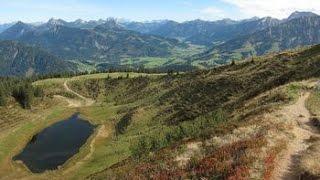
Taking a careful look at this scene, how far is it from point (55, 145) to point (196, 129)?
68.3 m

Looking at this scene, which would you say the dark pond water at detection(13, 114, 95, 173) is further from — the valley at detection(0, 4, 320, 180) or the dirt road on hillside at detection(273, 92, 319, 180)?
the dirt road on hillside at detection(273, 92, 319, 180)

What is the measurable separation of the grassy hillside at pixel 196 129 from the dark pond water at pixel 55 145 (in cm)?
353

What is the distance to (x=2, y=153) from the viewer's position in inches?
5098

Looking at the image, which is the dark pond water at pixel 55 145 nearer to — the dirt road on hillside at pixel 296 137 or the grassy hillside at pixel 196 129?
the grassy hillside at pixel 196 129

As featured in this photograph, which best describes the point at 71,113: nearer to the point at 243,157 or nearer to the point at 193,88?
the point at 193,88

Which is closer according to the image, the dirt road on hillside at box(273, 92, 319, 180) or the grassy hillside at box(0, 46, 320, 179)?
the dirt road on hillside at box(273, 92, 319, 180)

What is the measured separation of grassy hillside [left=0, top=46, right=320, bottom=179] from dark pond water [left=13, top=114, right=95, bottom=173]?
139 inches

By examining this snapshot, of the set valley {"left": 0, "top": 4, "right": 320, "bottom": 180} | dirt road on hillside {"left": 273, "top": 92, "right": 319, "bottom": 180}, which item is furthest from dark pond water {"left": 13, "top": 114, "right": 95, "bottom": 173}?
dirt road on hillside {"left": 273, "top": 92, "right": 319, "bottom": 180}

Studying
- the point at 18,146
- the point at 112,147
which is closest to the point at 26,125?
the point at 18,146

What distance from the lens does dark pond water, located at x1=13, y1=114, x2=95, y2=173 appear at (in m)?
122

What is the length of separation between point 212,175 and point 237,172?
3.14 m

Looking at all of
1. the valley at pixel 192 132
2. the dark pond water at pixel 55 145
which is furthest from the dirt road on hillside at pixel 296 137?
the dark pond water at pixel 55 145

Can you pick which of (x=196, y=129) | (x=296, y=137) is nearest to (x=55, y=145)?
(x=196, y=129)

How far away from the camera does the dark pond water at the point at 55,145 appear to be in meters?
122
